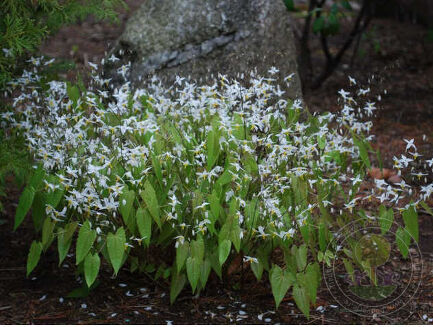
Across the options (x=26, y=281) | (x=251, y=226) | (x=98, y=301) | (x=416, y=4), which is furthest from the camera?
(x=416, y=4)

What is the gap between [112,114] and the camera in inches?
128

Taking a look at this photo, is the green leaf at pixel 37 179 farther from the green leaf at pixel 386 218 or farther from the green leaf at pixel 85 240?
the green leaf at pixel 386 218

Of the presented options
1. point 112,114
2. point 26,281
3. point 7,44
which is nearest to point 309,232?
point 112,114

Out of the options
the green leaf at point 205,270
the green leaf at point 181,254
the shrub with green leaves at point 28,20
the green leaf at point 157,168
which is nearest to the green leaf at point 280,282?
the green leaf at point 205,270

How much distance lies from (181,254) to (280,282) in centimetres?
46

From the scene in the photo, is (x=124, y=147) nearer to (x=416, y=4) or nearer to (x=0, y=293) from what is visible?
(x=0, y=293)

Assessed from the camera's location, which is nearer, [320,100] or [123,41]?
[123,41]

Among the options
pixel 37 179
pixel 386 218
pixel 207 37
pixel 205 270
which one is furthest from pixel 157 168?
pixel 207 37

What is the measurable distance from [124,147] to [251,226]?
28.7 inches

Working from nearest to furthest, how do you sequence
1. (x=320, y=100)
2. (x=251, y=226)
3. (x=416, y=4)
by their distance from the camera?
1. (x=251, y=226)
2. (x=320, y=100)
3. (x=416, y=4)

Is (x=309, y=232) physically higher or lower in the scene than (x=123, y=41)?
lower

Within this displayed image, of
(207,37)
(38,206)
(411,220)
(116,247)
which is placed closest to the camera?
(116,247)

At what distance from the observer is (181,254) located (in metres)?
2.80

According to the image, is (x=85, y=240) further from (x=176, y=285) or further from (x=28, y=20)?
(x=28, y=20)
